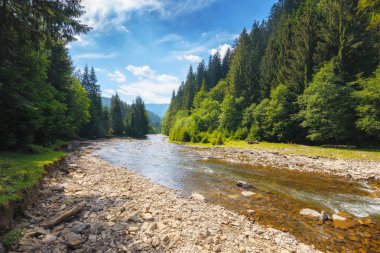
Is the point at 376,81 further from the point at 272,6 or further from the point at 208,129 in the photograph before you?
the point at 272,6

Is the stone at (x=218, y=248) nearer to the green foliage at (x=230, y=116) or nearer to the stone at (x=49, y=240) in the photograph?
the stone at (x=49, y=240)

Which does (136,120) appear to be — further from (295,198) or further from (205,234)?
(205,234)

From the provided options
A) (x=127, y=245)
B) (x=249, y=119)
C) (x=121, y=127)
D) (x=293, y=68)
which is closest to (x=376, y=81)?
(x=293, y=68)

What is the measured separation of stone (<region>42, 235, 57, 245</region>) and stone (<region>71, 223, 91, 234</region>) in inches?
21.1

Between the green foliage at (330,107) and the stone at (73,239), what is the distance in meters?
31.2

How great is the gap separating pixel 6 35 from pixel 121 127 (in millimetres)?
78894

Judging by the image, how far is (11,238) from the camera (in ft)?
15.7

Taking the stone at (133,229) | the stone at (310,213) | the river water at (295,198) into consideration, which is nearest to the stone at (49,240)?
the stone at (133,229)

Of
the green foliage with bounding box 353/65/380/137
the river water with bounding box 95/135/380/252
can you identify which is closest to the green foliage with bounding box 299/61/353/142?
the green foliage with bounding box 353/65/380/137

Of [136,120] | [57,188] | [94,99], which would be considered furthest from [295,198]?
[136,120]

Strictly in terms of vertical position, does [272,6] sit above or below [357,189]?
above

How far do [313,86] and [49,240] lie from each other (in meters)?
34.8

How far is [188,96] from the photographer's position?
84625 millimetres

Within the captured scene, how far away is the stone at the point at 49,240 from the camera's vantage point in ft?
16.7
